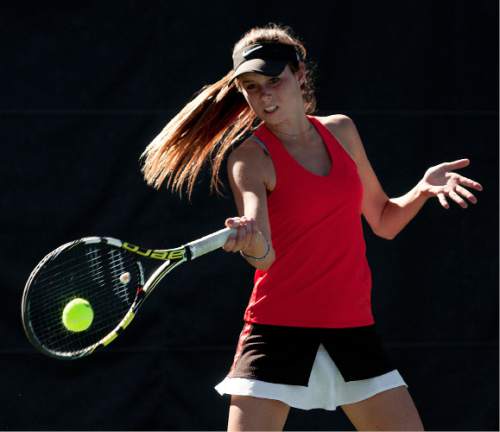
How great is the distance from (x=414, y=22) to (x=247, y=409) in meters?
1.83

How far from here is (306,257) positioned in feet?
9.48

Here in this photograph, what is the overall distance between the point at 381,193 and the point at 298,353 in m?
0.62

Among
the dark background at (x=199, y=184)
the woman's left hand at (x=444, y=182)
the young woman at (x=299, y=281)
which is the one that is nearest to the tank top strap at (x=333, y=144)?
the young woman at (x=299, y=281)

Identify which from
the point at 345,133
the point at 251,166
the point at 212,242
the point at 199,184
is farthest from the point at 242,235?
the point at 199,184

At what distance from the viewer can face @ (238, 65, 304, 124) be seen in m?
2.94

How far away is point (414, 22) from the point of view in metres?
4.07

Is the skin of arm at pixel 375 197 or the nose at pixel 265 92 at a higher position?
the nose at pixel 265 92

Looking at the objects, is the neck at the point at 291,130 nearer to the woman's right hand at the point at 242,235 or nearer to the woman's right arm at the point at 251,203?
the woman's right arm at the point at 251,203

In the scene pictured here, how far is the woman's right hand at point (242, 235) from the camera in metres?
2.67

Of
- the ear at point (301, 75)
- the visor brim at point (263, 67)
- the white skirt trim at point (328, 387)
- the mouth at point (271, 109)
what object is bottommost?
the white skirt trim at point (328, 387)

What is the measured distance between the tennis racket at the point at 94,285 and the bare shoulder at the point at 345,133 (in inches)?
20.5

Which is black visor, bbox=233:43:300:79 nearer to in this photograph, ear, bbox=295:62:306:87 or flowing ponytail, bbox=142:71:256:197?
ear, bbox=295:62:306:87

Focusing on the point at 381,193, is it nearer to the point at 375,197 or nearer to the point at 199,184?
the point at 375,197

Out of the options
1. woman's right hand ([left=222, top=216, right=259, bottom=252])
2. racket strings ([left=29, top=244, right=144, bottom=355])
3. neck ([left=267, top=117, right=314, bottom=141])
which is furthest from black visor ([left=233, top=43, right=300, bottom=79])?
racket strings ([left=29, top=244, right=144, bottom=355])
